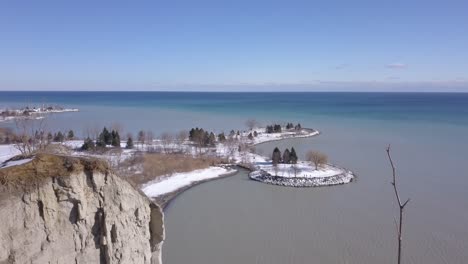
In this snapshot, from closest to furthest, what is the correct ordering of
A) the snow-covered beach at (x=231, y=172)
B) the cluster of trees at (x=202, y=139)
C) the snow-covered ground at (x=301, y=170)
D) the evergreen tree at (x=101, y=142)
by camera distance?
the snow-covered beach at (x=231, y=172), the snow-covered ground at (x=301, y=170), the evergreen tree at (x=101, y=142), the cluster of trees at (x=202, y=139)

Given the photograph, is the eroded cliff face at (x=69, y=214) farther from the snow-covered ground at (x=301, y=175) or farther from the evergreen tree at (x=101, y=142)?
the evergreen tree at (x=101, y=142)

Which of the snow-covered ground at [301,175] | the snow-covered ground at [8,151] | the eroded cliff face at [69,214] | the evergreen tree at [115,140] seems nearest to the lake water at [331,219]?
the snow-covered ground at [301,175]

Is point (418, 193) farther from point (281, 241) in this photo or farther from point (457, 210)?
point (281, 241)

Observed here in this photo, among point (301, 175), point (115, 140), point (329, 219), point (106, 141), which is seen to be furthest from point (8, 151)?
point (329, 219)

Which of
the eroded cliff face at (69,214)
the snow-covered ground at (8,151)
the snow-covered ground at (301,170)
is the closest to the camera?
the eroded cliff face at (69,214)

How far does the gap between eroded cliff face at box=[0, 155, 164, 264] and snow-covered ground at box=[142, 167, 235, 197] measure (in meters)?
16.9

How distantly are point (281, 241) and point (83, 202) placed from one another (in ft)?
41.2

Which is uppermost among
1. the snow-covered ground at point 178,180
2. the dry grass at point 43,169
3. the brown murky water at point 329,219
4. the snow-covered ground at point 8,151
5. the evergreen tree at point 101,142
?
the dry grass at point 43,169

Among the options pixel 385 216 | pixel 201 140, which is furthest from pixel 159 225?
pixel 201 140

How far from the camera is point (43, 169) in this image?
6.52 meters

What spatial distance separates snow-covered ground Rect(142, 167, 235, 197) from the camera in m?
25.2

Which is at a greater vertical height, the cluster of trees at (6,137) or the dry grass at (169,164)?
the cluster of trees at (6,137)

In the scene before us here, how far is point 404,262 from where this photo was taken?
15688mm

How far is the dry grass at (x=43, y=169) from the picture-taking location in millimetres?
6207
